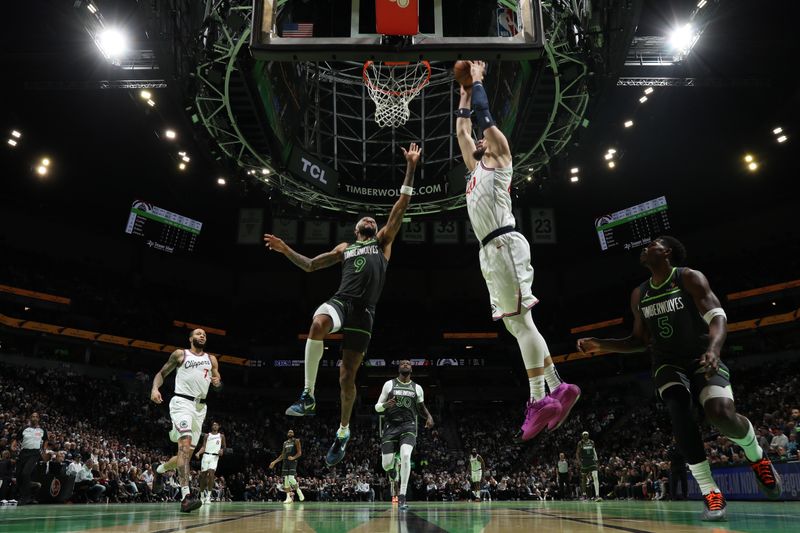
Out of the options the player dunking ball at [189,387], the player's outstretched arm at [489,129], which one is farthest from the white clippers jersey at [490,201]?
the player dunking ball at [189,387]

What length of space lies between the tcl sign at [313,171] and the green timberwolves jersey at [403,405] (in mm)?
11535

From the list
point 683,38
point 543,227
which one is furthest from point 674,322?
point 543,227

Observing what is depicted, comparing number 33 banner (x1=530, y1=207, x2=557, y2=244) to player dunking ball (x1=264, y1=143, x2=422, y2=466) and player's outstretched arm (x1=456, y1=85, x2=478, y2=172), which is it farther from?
player's outstretched arm (x1=456, y1=85, x2=478, y2=172)

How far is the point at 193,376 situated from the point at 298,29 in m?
5.53

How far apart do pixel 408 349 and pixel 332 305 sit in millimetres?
32886

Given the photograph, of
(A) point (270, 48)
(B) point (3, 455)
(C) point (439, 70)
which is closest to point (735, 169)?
(C) point (439, 70)

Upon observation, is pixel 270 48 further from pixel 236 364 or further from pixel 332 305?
pixel 236 364

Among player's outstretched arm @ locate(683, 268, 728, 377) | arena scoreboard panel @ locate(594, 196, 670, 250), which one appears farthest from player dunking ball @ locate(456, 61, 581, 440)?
arena scoreboard panel @ locate(594, 196, 670, 250)

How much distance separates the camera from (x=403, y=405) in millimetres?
10727

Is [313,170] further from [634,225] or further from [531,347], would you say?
[634,225]

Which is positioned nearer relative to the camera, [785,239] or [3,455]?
[3,455]

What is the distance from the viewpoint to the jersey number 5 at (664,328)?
221 inches

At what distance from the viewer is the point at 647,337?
19.7 feet

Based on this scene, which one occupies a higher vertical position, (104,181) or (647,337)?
(104,181)
